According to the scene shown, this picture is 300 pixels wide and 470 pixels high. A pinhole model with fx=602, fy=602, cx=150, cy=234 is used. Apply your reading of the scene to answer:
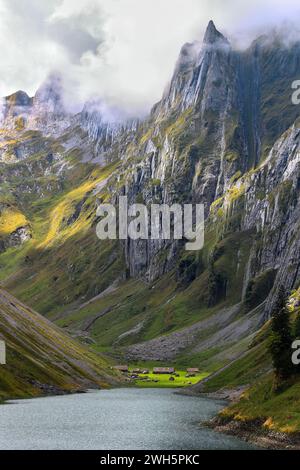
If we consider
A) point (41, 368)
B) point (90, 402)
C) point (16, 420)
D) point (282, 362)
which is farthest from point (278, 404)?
point (41, 368)

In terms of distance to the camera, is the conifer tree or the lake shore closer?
the lake shore

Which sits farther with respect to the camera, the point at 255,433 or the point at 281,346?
the point at 281,346

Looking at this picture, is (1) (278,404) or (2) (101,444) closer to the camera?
(2) (101,444)

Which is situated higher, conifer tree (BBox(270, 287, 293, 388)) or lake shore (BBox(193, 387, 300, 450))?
conifer tree (BBox(270, 287, 293, 388))

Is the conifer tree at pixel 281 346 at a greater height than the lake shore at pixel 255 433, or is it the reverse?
the conifer tree at pixel 281 346

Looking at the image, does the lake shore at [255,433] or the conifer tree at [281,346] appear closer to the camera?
the lake shore at [255,433]

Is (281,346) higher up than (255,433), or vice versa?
(281,346)
